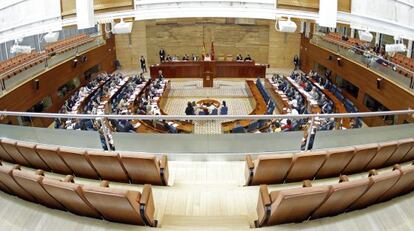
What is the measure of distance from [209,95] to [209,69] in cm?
208

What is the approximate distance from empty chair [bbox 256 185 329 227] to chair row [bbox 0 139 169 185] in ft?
4.32

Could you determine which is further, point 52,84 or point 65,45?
point 65,45

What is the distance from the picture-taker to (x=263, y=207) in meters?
3.20

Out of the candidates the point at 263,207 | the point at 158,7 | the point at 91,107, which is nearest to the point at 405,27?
the point at 263,207

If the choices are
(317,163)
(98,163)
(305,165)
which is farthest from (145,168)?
(317,163)

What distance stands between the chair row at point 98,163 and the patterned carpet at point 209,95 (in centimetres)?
969

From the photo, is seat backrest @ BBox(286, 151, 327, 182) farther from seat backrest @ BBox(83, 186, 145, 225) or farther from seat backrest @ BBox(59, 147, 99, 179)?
seat backrest @ BBox(59, 147, 99, 179)

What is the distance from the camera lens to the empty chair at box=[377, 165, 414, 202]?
3.54 meters

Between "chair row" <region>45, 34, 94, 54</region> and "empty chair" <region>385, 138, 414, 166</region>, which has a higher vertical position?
"chair row" <region>45, 34, 94, 54</region>

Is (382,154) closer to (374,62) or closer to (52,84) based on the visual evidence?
(374,62)

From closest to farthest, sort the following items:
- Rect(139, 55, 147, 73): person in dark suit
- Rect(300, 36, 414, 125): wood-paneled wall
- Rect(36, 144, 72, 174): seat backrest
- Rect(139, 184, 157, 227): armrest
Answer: Rect(139, 184, 157, 227): armrest < Rect(36, 144, 72, 174): seat backrest < Rect(300, 36, 414, 125): wood-paneled wall < Rect(139, 55, 147, 73): person in dark suit

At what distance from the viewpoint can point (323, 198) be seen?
3148 mm

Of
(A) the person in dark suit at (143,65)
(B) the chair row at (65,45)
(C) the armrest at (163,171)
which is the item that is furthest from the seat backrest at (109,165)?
(A) the person in dark suit at (143,65)

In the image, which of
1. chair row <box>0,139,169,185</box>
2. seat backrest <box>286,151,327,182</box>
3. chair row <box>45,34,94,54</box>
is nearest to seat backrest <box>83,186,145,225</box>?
chair row <box>0,139,169,185</box>
